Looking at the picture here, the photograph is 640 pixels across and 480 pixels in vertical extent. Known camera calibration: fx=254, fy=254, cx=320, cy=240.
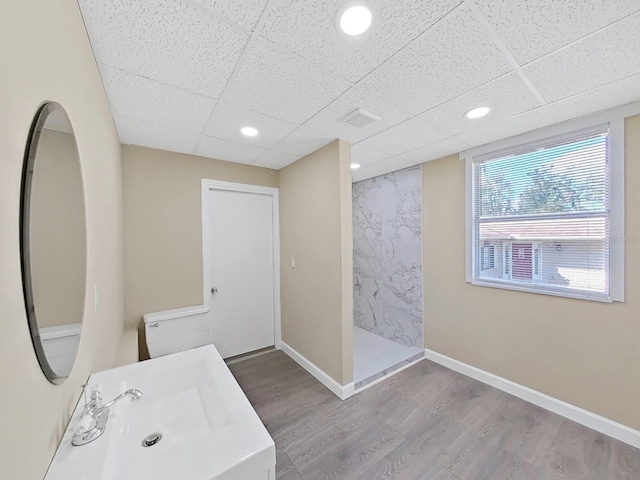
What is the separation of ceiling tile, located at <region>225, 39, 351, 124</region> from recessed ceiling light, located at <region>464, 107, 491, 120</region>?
997 millimetres

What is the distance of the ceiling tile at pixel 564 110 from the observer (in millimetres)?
1593

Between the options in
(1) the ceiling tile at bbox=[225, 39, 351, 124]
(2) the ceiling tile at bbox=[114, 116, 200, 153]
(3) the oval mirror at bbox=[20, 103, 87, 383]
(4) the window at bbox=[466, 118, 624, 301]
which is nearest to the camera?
(3) the oval mirror at bbox=[20, 103, 87, 383]

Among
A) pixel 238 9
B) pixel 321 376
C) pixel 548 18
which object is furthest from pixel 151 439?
pixel 548 18

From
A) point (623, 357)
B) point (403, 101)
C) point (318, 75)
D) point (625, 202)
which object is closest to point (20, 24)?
point (318, 75)

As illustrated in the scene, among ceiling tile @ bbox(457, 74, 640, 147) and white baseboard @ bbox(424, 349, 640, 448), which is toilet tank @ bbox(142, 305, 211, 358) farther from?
ceiling tile @ bbox(457, 74, 640, 147)

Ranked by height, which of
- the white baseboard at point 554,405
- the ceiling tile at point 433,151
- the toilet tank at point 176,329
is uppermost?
the ceiling tile at point 433,151

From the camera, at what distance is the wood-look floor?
1611 mm

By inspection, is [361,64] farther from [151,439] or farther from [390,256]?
[390,256]

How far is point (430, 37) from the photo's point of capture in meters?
1.18

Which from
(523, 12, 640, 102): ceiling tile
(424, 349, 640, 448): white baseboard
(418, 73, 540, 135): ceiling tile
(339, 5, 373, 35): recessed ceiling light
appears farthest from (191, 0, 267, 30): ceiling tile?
(424, 349, 640, 448): white baseboard

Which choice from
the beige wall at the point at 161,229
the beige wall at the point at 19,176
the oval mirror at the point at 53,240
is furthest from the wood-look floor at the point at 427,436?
the oval mirror at the point at 53,240

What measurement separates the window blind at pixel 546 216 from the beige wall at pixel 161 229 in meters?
2.94

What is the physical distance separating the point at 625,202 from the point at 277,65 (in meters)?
2.52

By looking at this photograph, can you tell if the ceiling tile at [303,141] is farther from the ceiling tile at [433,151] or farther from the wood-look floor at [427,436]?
the wood-look floor at [427,436]
